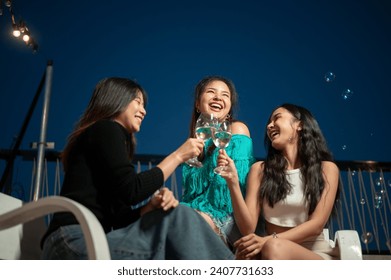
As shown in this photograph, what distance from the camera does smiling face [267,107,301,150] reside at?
1.94 metres

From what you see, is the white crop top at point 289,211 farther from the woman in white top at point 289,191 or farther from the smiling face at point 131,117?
the smiling face at point 131,117

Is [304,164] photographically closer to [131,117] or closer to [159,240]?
[131,117]

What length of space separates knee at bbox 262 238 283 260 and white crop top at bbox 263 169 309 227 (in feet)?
1.23

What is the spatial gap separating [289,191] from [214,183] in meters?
0.30

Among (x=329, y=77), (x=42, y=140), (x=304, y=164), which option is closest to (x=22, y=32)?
(x=42, y=140)

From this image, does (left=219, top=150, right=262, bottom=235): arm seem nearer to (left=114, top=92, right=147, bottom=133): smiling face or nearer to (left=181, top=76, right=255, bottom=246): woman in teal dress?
(left=181, top=76, right=255, bottom=246): woman in teal dress

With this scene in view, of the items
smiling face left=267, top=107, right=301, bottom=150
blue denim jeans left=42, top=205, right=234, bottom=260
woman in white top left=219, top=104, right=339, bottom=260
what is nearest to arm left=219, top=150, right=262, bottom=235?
woman in white top left=219, top=104, right=339, bottom=260

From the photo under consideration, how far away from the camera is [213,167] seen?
6.26 ft

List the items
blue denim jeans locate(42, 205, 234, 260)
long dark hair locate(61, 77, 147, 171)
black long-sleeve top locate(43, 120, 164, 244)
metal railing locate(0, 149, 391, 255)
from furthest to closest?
metal railing locate(0, 149, 391, 255), long dark hair locate(61, 77, 147, 171), black long-sleeve top locate(43, 120, 164, 244), blue denim jeans locate(42, 205, 234, 260)

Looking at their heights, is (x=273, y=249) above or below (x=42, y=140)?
below

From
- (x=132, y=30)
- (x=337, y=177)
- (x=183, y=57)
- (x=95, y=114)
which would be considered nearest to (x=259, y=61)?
(x=183, y=57)

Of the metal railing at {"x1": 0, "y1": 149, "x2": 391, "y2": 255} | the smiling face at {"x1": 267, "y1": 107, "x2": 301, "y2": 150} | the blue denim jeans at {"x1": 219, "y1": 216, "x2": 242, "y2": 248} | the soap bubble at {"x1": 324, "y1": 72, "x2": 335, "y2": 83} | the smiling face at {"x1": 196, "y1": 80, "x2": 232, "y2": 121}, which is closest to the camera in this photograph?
the blue denim jeans at {"x1": 219, "y1": 216, "x2": 242, "y2": 248}

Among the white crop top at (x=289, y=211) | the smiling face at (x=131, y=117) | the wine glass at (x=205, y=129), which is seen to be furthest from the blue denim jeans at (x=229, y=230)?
the smiling face at (x=131, y=117)
